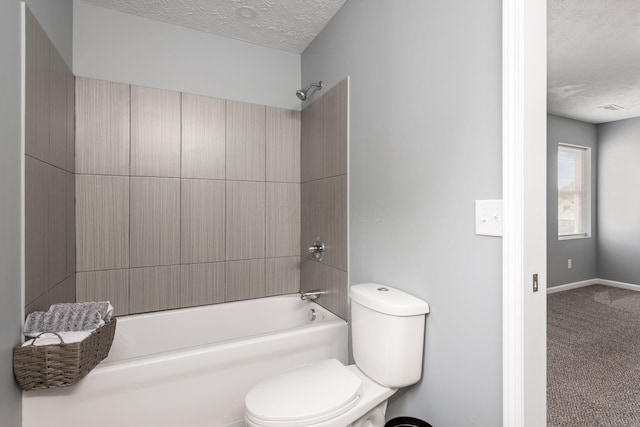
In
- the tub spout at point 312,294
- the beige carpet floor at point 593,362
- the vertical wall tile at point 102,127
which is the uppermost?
the vertical wall tile at point 102,127

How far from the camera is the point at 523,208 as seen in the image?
942mm

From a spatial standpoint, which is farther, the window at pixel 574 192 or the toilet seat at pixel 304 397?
the window at pixel 574 192

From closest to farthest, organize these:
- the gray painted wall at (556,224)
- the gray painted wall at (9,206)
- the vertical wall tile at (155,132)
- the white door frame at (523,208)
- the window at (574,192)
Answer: the white door frame at (523,208), the gray painted wall at (9,206), the vertical wall tile at (155,132), the gray painted wall at (556,224), the window at (574,192)

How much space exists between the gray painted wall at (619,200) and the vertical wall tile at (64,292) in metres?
6.50

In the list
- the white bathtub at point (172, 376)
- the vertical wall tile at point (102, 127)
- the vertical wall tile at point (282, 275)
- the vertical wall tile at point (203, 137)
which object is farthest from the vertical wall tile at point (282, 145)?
the white bathtub at point (172, 376)

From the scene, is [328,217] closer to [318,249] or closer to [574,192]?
[318,249]

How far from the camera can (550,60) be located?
2783 millimetres

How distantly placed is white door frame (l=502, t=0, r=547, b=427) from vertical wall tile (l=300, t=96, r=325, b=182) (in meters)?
1.35

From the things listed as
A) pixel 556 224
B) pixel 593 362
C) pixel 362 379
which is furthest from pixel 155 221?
pixel 556 224

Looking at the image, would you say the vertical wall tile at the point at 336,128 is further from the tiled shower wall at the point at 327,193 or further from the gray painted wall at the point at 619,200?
the gray painted wall at the point at 619,200

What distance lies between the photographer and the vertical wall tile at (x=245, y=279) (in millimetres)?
2258

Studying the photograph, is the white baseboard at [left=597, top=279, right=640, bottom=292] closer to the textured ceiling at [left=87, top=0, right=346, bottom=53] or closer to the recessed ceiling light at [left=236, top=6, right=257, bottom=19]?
the textured ceiling at [left=87, top=0, right=346, bottom=53]

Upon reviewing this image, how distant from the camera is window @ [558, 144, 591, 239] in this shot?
14.9ft

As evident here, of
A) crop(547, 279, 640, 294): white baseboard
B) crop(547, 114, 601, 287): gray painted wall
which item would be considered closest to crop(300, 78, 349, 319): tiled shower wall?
crop(547, 114, 601, 287): gray painted wall
